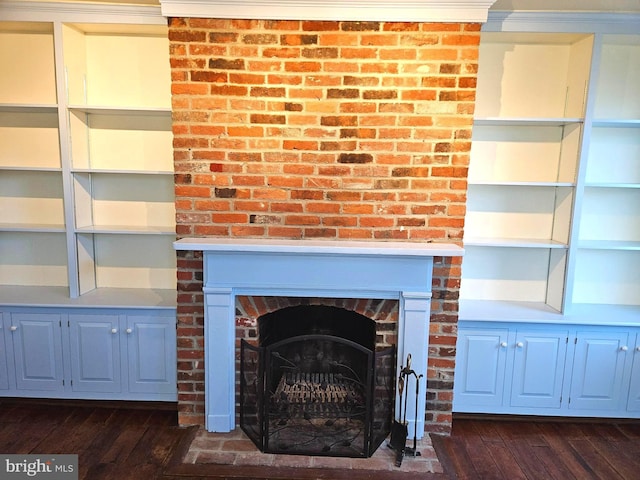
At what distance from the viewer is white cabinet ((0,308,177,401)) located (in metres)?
2.68

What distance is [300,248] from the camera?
7.43 feet

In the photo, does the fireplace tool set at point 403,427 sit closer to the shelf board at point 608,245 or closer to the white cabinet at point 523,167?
the white cabinet at point 523,167

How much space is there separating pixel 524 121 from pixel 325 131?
1.26m

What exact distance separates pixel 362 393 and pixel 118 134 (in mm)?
2324

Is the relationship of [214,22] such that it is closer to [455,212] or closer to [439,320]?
[455,212]

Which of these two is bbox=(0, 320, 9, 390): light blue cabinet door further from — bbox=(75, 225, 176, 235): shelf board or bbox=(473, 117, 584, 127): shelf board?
bbox=(473, 117, 584, 127): shelf board

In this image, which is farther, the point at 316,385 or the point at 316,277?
the point at 316,385

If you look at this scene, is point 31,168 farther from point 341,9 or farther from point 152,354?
point 341,9

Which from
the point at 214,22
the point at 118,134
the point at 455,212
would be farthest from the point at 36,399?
the point at 455,212

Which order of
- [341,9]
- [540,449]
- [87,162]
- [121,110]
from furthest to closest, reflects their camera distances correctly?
1. [87,162]
2. [121,110]
3. [540,449]
4. [341,9]

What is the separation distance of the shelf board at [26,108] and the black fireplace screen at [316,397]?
1929mm

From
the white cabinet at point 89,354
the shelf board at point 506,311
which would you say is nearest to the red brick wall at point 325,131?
the shelf board at point 506,311

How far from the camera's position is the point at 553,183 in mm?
2586

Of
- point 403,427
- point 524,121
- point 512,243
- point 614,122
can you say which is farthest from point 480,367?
point 614,122
